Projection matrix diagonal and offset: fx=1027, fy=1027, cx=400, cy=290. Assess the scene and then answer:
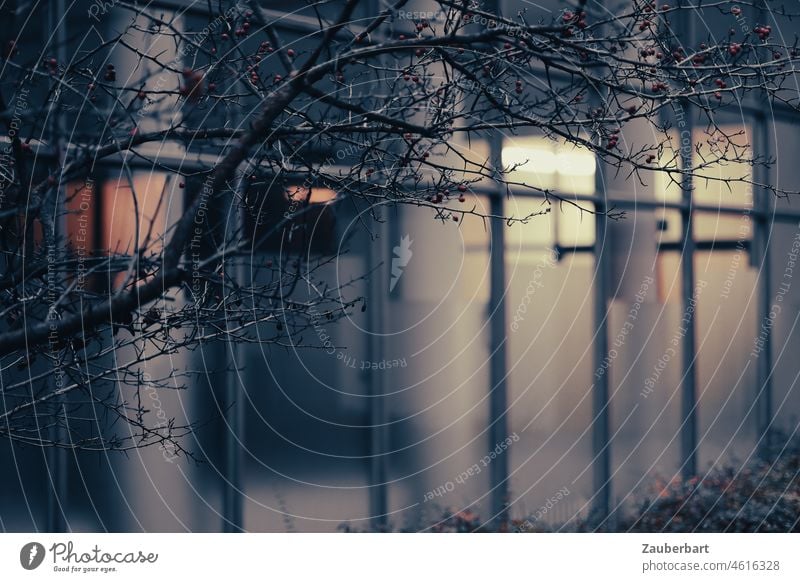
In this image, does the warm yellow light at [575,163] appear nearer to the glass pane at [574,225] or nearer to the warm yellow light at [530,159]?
the warm yellow light at [530,159]

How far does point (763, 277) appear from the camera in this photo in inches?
396

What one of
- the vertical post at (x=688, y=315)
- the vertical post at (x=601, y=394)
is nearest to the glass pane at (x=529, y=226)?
the vertical post at (x=601, y=394)

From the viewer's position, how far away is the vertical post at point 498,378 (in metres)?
8.10

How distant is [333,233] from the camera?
22.6 ft

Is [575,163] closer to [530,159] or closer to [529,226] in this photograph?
[530,159]

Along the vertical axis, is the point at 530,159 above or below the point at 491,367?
above

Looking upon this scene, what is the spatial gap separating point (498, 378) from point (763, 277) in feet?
11.1

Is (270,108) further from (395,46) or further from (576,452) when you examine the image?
(576,452)

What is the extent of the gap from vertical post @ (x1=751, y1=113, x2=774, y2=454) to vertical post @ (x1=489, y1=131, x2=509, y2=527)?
2.96 m

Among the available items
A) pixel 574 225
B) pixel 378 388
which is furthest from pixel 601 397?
pixel 378 388

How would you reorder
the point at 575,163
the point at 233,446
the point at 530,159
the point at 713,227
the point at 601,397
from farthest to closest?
the point at 713,227 → the point at 601,397 → the point at 575,163 → the point at 530,159 → the point at 233,446

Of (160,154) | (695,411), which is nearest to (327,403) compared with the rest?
(160,154)

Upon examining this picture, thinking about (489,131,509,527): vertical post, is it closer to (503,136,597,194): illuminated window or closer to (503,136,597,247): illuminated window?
(503,136,597,247): illuminated window

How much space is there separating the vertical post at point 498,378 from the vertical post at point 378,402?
1.02 metres
